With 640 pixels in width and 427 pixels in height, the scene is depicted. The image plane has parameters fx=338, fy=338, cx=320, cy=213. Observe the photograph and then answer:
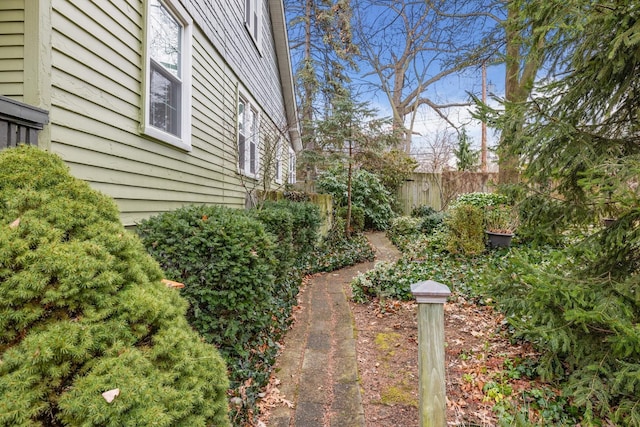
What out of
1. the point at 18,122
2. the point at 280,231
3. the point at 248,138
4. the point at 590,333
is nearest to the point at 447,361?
the point at 590,333

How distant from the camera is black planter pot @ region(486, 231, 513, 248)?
688cm

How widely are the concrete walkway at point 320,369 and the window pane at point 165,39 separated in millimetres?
3577

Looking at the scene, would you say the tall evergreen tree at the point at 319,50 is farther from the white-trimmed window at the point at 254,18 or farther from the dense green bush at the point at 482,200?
the dense green bush at the point at 482,200

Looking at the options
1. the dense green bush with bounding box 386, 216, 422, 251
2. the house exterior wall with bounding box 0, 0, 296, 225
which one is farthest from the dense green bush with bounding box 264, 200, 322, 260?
the dense green bush with bounding box 386, 216, 422, 251

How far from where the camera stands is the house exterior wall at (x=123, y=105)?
2.45 meters

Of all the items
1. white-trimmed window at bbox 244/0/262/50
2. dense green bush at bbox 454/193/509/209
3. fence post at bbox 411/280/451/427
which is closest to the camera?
fence post at bbox 411/280/451/427

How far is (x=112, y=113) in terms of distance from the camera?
9.84ft

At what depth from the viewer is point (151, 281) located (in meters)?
1.68

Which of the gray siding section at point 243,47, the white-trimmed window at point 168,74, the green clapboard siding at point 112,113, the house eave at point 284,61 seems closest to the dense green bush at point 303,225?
the green clapboard siding at point 112,113

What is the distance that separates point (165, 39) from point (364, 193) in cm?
869

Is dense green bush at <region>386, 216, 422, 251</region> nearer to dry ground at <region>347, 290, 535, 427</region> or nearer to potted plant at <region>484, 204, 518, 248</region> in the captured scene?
potted plant at <region>484, 204, 518, 248</region>

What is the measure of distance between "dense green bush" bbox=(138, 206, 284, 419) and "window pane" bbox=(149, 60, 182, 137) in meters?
1.56

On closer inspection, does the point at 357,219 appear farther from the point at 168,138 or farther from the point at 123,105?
the point at 123,105

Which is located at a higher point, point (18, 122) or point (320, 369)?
point (18, 122)
